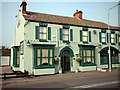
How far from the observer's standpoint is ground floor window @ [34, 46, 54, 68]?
1522cm

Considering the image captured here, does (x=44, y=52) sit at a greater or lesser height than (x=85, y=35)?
lesser

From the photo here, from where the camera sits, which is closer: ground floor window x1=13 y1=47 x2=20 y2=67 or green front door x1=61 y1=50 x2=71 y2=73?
green front door x1=61 y1=50 x2=71 y2=73

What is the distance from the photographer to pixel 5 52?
31969mm

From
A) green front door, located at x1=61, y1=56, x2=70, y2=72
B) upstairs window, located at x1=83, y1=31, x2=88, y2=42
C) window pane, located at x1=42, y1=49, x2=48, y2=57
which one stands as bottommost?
green front door, located at x1=61, y1=56, x2=70, y2=72

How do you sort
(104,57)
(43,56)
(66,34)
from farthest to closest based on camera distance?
1. (104,57)
2. (66,34)
3. (43,56)

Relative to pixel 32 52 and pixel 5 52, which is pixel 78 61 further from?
A: pixel 5 52

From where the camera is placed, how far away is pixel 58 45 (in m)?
17.1

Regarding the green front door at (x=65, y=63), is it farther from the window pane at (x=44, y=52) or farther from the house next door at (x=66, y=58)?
the window pane at (x=44, y=52)

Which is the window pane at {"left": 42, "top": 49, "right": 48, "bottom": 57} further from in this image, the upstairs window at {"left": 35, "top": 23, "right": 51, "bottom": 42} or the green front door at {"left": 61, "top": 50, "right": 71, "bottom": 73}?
the green front door at {"left": 61, "top": 50, "right": 71, "bottom": 73}

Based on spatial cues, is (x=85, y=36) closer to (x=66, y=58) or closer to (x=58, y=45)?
(x=66, y=58)

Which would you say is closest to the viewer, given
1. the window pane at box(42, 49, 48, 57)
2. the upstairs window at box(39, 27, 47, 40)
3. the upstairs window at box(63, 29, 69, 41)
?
the window pane at box(42, 49, 48, 57)

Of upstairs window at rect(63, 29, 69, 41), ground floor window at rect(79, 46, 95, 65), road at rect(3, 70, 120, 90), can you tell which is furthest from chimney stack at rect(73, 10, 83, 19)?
road at rect(3, 70, 120, 90)

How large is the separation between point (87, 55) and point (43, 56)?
7.11 m

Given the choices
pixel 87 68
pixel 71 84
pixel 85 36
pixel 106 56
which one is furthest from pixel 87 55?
pixel 71 84
